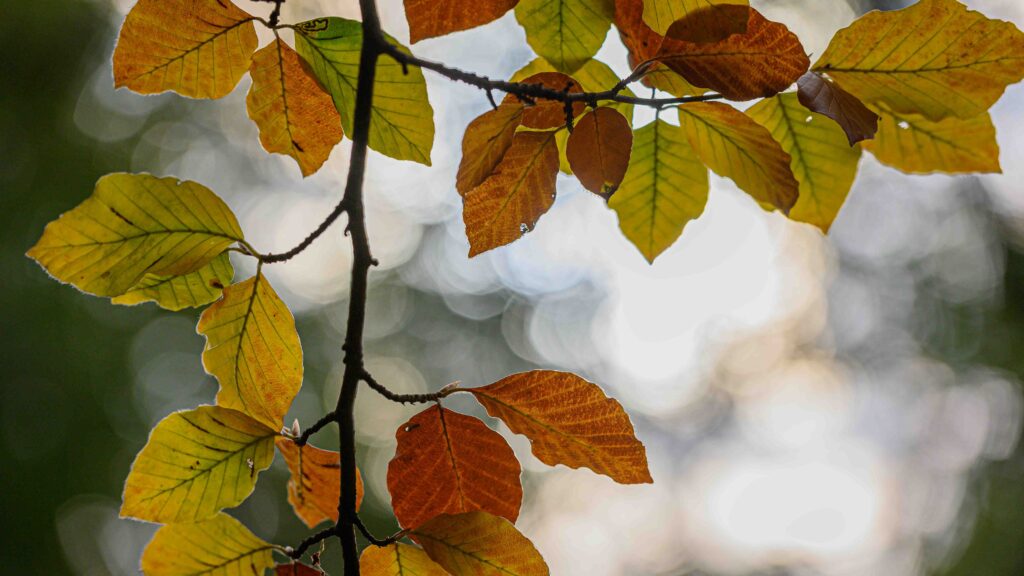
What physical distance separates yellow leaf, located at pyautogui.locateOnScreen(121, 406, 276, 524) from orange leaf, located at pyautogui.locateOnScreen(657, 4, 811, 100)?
393 mm

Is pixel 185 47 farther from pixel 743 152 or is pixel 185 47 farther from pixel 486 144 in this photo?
pixel 743 152

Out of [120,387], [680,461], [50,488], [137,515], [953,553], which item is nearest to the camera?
[137,515]

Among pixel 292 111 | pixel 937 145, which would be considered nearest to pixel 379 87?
pixel 292 111

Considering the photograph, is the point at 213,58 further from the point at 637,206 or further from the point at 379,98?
the point at 637,206

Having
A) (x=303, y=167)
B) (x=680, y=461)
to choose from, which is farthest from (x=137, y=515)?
(x=680, y=461)

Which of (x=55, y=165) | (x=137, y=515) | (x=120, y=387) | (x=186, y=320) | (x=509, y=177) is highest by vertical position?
(x=55, y=165)

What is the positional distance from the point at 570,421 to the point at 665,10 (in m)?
0.30

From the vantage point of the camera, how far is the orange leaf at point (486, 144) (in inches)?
21.2

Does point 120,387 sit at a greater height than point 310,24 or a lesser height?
greater

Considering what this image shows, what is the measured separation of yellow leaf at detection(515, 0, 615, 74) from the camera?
564 millimetres

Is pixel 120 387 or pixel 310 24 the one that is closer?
pixel 310 24

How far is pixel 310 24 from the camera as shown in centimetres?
60

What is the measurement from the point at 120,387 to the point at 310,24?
5.25m

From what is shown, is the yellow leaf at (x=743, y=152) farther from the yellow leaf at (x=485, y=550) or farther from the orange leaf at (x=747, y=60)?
the yellow leaf at (x=485, y=550)
